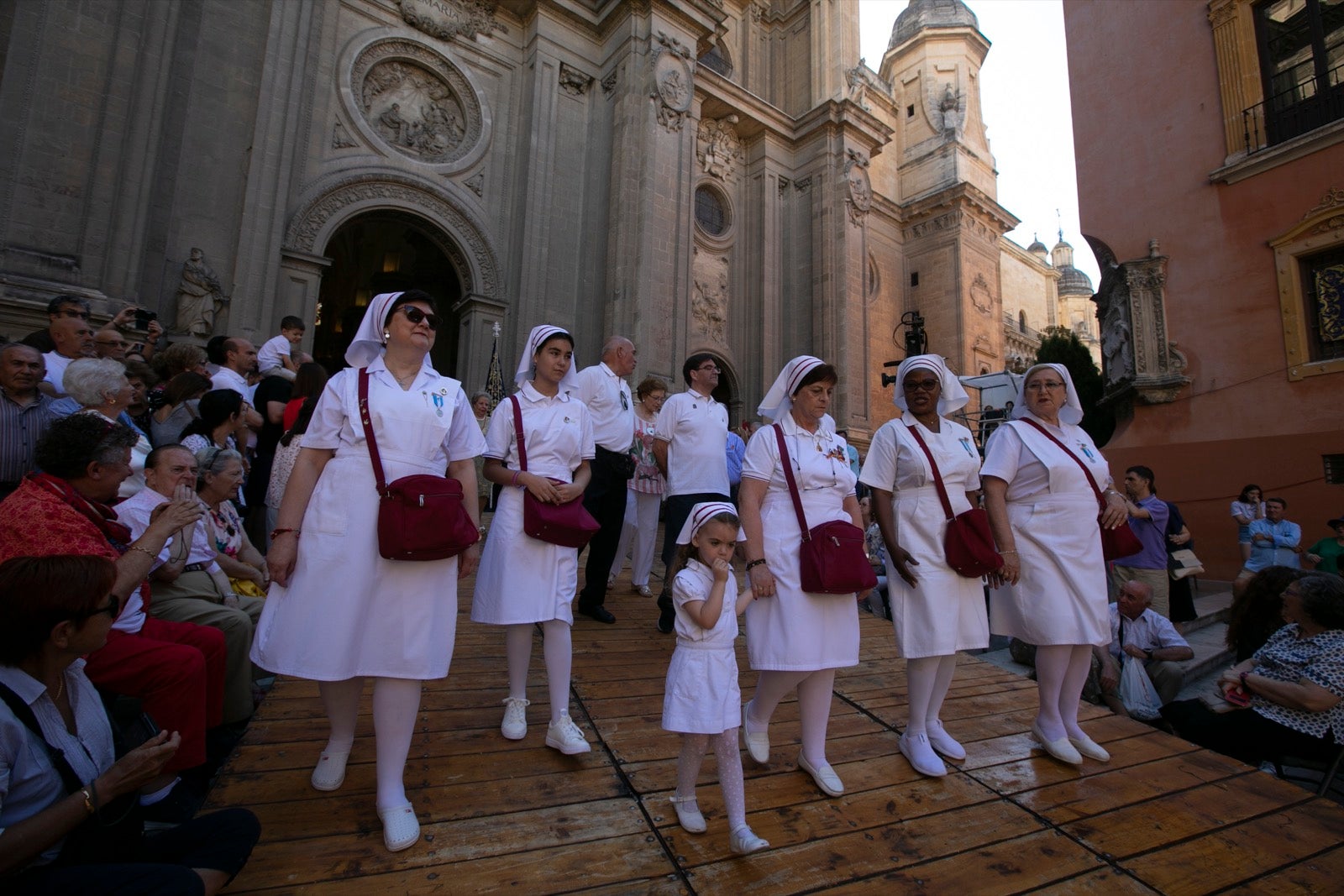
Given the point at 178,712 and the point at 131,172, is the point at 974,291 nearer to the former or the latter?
the point at 131,172

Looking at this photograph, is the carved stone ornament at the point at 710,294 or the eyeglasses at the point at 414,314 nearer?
the eyeglasses at the point at 414,314

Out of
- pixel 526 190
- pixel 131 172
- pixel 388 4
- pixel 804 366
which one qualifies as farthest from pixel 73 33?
pixel 804 366

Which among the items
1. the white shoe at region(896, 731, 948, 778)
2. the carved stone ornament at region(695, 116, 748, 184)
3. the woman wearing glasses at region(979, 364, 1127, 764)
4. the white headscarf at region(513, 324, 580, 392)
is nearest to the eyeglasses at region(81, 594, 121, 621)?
the white headscarf at region(513, 324, 580, 392)

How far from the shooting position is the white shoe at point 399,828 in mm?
2229

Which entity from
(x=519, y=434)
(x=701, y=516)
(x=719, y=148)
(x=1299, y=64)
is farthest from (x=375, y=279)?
(x=1299, y=64)

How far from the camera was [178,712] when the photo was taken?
8.99 feet

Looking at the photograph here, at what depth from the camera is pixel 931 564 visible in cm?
326

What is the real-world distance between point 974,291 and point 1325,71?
618 inches

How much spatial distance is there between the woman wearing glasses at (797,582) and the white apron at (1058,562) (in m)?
1.17

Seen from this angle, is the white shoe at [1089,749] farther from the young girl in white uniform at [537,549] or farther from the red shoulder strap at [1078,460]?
the young girl in white uniform at [537,549]

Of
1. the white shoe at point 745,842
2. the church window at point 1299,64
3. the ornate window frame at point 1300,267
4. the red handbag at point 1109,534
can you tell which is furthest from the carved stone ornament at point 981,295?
the white shoe at point 745,842

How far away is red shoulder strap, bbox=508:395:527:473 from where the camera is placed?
3184mm

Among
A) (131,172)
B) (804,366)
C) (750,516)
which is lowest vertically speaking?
(750,516)

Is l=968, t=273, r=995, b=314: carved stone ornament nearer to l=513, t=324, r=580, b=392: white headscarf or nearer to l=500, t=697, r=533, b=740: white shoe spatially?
l=513, t=324, r=580, b=392: white headscarf
